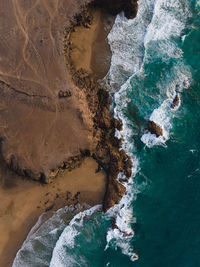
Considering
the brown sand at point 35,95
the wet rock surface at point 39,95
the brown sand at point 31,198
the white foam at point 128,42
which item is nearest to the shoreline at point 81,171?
the brown sand at point 31,198

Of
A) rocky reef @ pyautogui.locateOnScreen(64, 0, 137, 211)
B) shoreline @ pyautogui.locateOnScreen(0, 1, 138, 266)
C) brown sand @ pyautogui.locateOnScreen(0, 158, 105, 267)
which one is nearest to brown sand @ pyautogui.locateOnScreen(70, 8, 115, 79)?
shoreline @ pyautogui.locateOnScreen(0, 1, 138, 266)

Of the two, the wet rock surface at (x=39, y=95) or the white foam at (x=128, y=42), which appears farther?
the white foam at (x=128, y=42)

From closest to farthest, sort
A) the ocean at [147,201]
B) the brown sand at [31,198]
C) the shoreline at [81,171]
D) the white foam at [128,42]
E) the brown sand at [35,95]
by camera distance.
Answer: the brown sand at [35,95], the shoreline at [81,171], the brown sand at [31,198], the ocean at [147,201], the white foam at [128,42]

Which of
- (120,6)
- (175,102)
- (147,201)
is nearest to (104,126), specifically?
(175,102)

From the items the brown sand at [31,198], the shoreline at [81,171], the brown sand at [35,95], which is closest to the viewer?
the brown sand at [35,95]

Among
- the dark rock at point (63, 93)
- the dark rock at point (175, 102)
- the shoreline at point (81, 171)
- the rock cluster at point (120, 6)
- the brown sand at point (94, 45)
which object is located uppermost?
the rock cluster at point (120, 6)

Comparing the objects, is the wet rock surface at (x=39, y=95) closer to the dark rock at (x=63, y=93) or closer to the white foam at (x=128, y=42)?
the dark rock at (x=63, y=93)

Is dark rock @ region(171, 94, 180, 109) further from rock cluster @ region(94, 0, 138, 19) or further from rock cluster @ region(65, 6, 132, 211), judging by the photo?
rock cluster @ region(94, 0, 138, 19)
